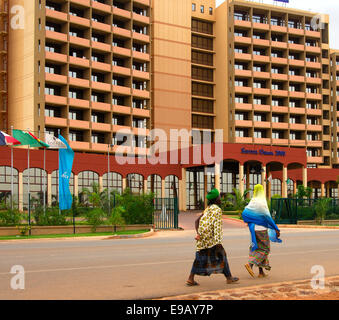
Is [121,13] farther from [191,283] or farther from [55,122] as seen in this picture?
[191,283]

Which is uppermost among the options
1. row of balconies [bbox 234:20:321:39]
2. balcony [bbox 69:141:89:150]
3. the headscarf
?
row of balconies [bbox 234:20:321:39]

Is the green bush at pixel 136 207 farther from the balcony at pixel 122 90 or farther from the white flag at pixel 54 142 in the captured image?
the balcony at pixel 122 90

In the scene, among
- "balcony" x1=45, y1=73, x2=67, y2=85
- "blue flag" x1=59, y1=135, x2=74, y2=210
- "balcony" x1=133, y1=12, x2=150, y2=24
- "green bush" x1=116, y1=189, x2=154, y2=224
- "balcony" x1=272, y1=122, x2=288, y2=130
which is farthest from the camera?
"balcony" x1=272, y1=122, x2=288, y2=130

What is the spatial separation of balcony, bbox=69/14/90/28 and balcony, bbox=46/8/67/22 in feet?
2.73

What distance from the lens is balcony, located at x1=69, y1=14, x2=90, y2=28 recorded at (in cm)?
6206

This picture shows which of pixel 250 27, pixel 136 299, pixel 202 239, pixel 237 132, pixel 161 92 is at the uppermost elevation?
pixel 250 27

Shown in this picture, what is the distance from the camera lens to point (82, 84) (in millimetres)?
62750

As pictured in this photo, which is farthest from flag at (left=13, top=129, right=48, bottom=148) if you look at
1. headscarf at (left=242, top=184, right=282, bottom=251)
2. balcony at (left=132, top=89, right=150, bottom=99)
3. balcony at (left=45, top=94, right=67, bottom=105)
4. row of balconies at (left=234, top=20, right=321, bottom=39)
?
row of balconies at (left=234, top=20, right=321, bottom=39)

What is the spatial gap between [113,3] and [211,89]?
2179 centimetres

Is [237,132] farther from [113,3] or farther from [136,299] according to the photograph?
[136,299]

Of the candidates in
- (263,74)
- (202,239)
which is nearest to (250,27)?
(263,74)

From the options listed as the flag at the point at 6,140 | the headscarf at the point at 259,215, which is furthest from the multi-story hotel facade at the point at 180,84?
the headscarf at the point at 259,215

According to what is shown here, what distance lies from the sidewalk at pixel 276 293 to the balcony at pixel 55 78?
54.6 meters

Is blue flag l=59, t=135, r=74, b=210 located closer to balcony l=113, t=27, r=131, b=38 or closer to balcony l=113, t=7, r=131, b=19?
balcony l=113, t=27, r=131, b=38
